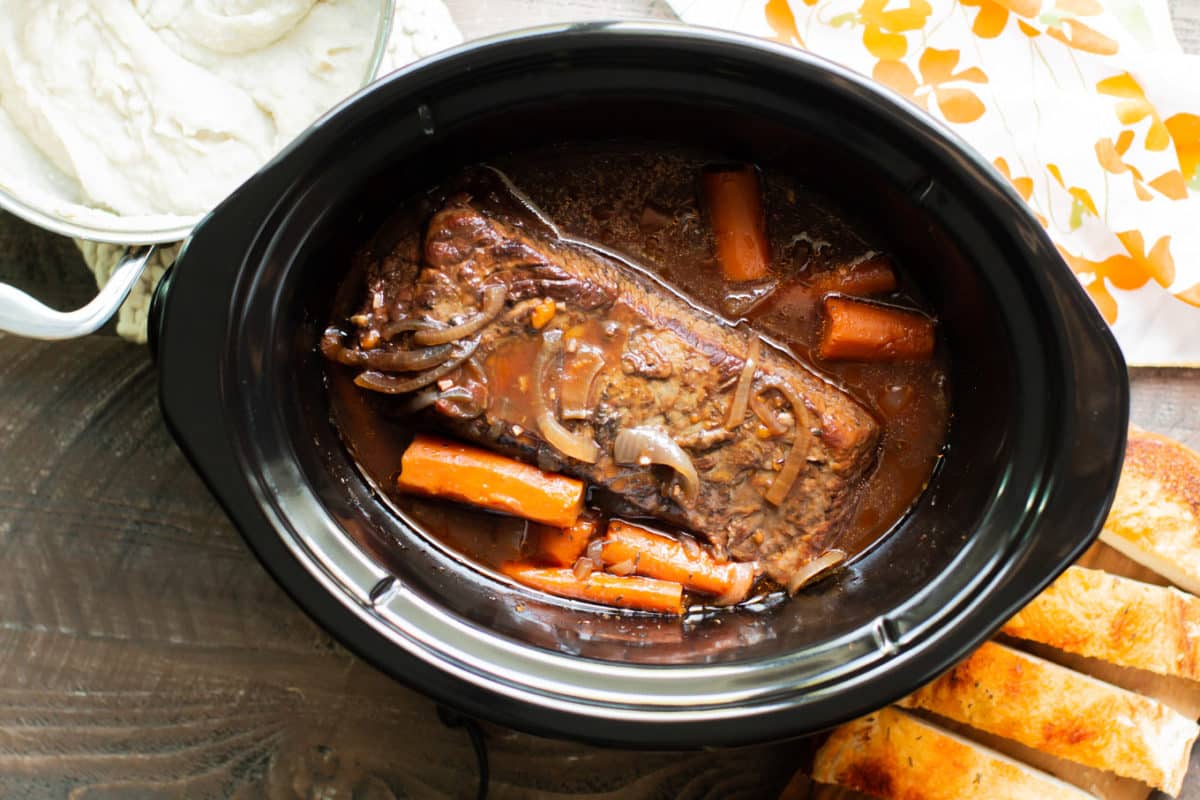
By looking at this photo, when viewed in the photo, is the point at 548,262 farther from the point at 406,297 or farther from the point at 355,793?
the point at 355,793

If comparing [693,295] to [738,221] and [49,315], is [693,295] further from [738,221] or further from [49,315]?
[49,315]

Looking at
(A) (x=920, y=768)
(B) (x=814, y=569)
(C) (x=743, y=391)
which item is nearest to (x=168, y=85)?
(C) (x=743, y=391)

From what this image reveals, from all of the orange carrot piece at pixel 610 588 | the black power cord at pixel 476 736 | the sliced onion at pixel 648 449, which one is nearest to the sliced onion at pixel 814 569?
the orange carrot piece at pixel 610 588

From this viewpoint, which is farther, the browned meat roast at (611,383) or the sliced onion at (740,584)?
the sliced onion at (740,584)

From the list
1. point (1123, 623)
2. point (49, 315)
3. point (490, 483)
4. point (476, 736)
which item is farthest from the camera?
point (476, 736)

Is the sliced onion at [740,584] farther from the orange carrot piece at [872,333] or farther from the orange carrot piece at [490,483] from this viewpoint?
the orange carrot piece at [872,333]

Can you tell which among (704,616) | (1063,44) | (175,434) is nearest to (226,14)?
(175,434)

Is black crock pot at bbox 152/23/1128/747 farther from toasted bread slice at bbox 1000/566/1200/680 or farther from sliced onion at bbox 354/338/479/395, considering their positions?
toasted bread slice at bbox 1000/566/1200/680
